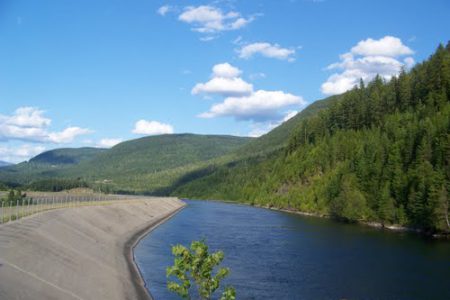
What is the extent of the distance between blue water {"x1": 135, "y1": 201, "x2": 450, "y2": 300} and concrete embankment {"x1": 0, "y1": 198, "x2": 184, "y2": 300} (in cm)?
321

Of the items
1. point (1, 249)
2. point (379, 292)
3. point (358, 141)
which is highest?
point (358, 141)

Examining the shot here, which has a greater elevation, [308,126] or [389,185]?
[308,126]

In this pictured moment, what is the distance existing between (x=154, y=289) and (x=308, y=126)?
154 m

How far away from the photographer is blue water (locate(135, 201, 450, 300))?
49.6m

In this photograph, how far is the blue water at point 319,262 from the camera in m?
49.6

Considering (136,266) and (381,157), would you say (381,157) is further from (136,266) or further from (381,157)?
(136,266)

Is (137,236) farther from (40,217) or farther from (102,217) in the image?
(40,217)

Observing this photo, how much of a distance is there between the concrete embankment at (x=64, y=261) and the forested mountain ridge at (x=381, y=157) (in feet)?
200

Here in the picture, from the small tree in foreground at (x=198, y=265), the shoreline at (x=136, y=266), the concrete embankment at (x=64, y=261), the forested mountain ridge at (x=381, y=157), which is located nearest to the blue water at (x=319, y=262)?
the shoreline at (x=136, y=266)

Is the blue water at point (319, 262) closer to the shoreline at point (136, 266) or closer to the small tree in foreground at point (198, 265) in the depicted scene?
the shoreline at point (136, 266)

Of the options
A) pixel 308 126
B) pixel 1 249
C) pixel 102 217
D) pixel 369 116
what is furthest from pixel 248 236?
pixel 308 126

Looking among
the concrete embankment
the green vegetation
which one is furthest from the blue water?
the green vegetation

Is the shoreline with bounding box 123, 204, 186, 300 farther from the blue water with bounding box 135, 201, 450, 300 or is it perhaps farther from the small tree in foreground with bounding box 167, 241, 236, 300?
the small tree in foreground with bounding box 167, 241, 236, 300

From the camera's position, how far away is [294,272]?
58688mm
